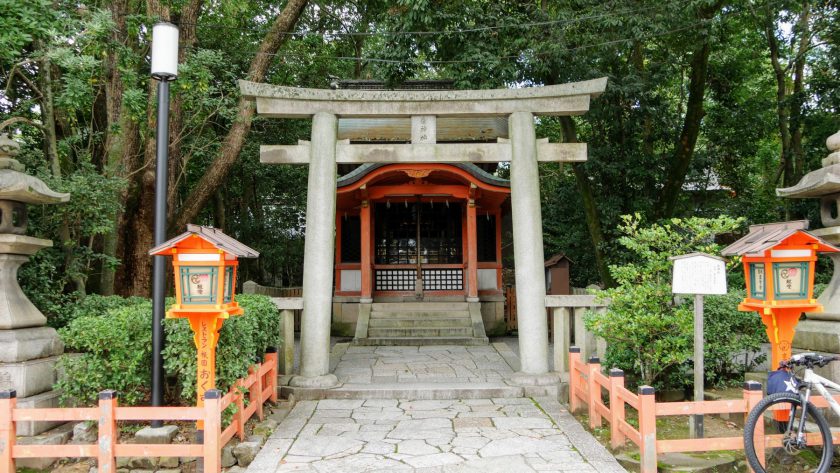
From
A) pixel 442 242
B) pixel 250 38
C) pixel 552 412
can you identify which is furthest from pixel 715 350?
→ pixel 250 38

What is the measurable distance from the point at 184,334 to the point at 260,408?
1499 millimetres

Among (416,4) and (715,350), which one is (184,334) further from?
(416,4)

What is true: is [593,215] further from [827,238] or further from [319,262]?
[319,262]

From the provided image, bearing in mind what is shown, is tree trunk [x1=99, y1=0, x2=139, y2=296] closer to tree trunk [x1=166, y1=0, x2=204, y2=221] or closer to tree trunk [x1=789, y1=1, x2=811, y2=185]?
tree trunk [x1=166, y1=0, x2=204, y2=221]

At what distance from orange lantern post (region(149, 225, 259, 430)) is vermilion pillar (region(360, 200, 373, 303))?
8.64m

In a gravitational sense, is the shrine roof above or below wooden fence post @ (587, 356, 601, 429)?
above

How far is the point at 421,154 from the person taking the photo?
26.9ft

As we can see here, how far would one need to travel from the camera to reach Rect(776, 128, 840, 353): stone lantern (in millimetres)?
5863

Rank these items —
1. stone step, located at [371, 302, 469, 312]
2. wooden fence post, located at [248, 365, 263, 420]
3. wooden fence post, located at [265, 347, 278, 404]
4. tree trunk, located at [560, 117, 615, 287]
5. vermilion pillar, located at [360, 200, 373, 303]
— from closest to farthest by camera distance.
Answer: wooden fence post, located at [248, 365, 263, 420], wooden fence post, located at [265, 347, 278, 404], stone step, located at [371, 302, 469, 312], vermilion pillar, located at [360, 200, 373, 303], tree trunk, located at [560, 117, 615, 287]

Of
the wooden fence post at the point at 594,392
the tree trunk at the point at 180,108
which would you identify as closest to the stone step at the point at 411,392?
the wooden fence post at the point at 594,392

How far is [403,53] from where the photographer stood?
11.6 meters

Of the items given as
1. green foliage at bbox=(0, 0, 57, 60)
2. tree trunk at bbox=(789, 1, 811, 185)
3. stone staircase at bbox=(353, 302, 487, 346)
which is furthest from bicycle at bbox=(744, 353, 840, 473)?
tree trunk at bbox=(789, 1, 811, 185)

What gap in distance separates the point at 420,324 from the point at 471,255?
219 cm

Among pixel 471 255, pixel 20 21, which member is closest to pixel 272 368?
pixel 20 21
